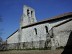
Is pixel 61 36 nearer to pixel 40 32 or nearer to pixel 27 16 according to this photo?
pixel 40 32

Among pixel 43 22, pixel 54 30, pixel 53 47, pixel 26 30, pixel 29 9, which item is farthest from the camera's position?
pixel 29 9

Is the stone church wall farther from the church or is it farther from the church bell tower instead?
the church bell tower

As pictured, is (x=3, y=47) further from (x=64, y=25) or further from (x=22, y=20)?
(x=64, y=25)

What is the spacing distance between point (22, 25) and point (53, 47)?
1659 cm

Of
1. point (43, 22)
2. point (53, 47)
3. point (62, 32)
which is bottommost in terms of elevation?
point (53, 47)

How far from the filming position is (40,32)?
3141cm

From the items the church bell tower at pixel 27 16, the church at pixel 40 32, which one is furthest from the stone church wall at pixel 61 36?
the church bell tower at pixel 27 16

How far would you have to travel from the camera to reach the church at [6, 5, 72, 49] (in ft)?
71.6

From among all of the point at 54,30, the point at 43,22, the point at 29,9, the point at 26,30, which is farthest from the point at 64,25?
the point at 29,9

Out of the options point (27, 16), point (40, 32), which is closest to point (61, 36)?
point (40, 32)

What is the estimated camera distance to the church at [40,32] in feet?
71.6

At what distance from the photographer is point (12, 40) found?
121 feet

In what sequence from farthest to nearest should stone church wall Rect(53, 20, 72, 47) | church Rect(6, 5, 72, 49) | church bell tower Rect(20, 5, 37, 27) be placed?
church bell tower Rect(20, 5, 37, 27) → church Rect(6, 5, 72, 49) → stone church wall Rect(53, 20, 72, 47)

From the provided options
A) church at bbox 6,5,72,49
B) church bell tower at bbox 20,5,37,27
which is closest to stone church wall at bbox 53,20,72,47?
church at bbox 6,5,72,49
